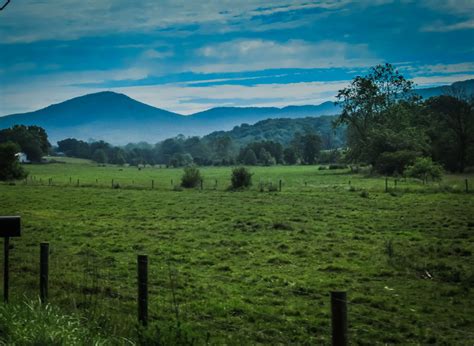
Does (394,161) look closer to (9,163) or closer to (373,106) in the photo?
(373,106)

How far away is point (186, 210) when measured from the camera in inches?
1283

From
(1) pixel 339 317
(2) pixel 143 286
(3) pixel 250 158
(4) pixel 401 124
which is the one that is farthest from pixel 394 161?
(3) pixel 250 158

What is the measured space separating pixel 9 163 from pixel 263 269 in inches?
2417

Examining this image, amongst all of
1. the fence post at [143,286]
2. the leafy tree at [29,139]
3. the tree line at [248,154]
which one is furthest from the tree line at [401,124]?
the leafy tree at [29,139]

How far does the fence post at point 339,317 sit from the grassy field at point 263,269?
2007 mm

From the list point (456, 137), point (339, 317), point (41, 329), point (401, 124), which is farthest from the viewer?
point (401, 124)

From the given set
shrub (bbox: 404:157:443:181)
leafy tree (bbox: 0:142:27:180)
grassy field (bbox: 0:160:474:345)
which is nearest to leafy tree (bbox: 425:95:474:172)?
shrub (bbox: 404:157:443:181)

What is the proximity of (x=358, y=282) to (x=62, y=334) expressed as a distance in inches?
360

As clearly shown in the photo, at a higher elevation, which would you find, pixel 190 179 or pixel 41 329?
pixel 190 179

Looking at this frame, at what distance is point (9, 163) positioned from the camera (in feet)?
222

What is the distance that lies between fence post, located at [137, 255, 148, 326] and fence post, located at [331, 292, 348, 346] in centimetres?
348

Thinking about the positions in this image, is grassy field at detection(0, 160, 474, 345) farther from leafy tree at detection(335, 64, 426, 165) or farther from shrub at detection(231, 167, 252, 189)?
leafy tree at detection(335, 64, 426, 165)

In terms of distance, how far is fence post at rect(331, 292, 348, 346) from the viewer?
207 inches

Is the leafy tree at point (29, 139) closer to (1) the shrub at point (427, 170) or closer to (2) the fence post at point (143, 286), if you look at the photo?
(1) the shrub at point (427, 170)
